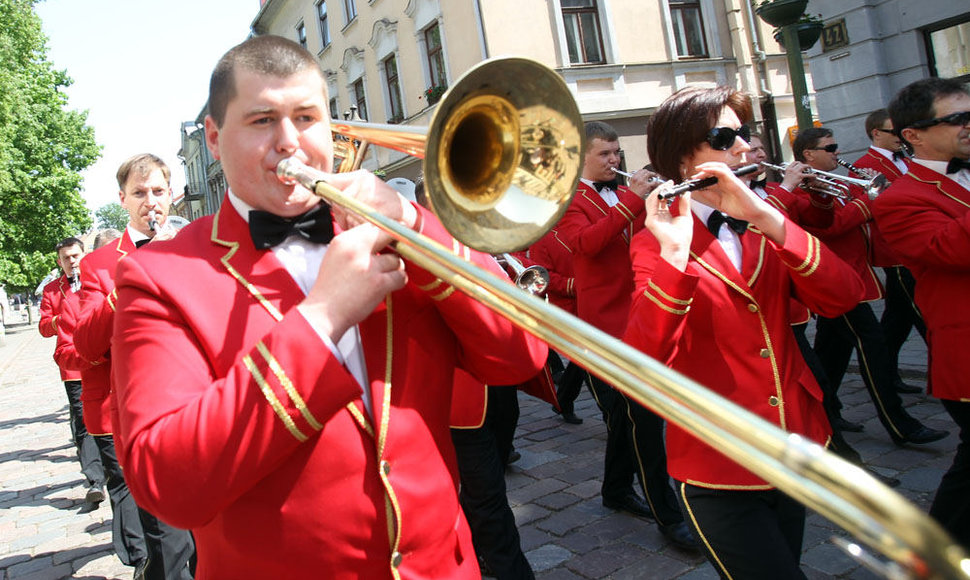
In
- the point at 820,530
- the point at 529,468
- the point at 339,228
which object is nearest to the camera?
the point at 339,228

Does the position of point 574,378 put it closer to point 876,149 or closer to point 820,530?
point 820,530

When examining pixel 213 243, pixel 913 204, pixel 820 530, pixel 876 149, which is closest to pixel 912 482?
pixel 820 530

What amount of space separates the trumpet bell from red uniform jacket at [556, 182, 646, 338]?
2989 mm

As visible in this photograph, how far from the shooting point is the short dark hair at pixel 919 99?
3.50 meters

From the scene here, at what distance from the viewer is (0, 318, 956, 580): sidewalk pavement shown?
378 cm

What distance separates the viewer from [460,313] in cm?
159

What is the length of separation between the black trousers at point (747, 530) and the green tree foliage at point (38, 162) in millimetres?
27945

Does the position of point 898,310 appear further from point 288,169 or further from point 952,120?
point 288,169

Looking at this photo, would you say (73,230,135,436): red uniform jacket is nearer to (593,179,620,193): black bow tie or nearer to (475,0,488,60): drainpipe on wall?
(593,179,620,193): black bow tie

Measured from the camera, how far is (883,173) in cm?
604

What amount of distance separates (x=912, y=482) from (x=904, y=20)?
7705 millimetres

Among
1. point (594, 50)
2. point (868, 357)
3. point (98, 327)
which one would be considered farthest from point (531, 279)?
point (594, 50)

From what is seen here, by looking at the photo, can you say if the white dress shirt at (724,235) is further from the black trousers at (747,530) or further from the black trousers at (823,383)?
the black trousers at (823,383)

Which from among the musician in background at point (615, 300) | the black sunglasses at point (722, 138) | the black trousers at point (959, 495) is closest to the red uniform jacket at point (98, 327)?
the musician in background at point (615, 300)
